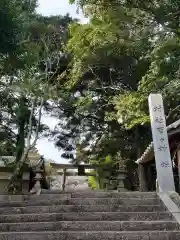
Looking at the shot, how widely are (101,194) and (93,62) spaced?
9.72m

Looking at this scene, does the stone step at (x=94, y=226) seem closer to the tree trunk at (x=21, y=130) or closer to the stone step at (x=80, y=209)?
the stone step at (x=80, y=209)

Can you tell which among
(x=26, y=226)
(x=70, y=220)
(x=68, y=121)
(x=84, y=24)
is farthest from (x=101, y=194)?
(x=68, y=121)

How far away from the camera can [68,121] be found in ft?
66.4

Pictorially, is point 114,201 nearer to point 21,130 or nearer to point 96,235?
point 96,235

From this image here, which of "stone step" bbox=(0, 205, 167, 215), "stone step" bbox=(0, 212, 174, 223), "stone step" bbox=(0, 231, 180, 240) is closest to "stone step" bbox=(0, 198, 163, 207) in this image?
"stone step" bbox=(0, 205, 167, 215)

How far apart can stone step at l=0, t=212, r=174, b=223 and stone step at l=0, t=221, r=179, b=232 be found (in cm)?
36

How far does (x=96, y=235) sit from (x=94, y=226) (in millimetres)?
428

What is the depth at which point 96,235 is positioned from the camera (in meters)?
6.22

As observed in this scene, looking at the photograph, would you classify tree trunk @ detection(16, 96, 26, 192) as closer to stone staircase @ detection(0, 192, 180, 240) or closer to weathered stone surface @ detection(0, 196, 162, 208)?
weathered stone surface @ detection(0, 196, 162, 208)

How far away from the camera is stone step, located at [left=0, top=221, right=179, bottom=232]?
260 inches

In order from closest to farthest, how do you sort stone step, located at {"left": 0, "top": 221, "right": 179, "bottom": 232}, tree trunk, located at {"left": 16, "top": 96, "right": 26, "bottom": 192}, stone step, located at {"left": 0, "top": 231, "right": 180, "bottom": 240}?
stone step, located at {"left": 0, "top": 231, "right": 180, "bottom": 240}, stone step, located at {"left": 0, "top": 221, "right": 179, "bottom": 232}, tree trunk, located at {"left": 16, "top": 96, "right": 26, "bottom": 192}

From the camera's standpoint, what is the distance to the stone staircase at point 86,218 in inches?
245

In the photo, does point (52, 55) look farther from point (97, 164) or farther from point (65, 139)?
point (97, 164)

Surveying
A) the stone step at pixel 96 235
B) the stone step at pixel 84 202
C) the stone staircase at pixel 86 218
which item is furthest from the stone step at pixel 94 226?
the stone step at pixel 84 202
